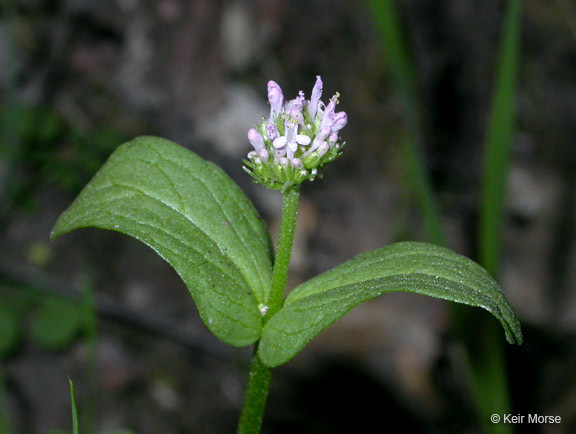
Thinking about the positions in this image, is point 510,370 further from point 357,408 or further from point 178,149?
point 178,149

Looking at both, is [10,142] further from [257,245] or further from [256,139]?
[256,139]

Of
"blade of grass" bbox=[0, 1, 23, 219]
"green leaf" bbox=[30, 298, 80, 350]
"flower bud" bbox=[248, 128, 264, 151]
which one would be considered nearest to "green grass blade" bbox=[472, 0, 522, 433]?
"flower bud" bbox=[248, 128, 264, 151]

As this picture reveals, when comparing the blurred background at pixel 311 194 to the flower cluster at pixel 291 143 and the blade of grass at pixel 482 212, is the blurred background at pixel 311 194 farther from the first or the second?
the flower cluster at pixel 291 143

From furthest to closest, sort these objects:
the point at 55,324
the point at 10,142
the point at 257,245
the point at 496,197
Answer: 1. the point at 10,142
2. the point at 55,324
3. the point at 496,197
4. the point at 257,245

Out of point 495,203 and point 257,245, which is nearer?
point 257,245

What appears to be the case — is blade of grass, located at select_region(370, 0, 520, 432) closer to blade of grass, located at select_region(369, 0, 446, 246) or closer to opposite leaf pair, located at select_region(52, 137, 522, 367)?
blade of grass, located at select_region(369, 0, 446, 246)

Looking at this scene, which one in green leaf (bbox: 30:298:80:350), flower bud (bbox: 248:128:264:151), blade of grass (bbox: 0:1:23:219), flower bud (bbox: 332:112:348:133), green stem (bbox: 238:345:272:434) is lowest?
green stem (bbox: 238:345:272:434)

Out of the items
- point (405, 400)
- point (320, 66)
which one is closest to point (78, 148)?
point (320, 66)

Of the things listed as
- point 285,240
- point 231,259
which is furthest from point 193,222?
point 285,240
